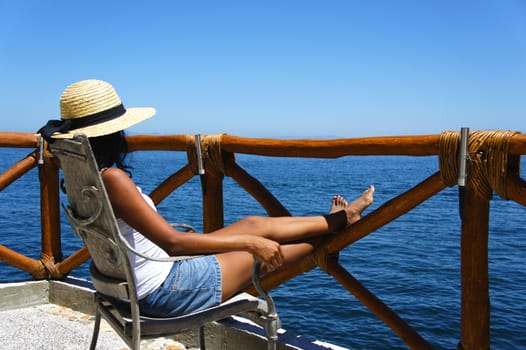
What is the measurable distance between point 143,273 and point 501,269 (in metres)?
11.8

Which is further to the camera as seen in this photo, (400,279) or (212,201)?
(400,279)

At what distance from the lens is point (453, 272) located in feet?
39.8

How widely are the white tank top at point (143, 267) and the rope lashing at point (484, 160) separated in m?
1.18

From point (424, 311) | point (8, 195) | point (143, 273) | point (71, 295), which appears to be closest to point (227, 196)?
point (8, 195)

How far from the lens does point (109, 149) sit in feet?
7.18

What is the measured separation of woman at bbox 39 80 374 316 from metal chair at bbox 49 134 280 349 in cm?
6

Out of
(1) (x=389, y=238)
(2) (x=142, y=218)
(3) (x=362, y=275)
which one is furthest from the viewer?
(1) (x=389, y=238)

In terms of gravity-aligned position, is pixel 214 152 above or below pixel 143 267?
above

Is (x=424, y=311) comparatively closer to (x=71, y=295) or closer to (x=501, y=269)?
(x=501, y=269)

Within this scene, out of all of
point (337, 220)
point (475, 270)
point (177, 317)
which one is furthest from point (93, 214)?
point (475, 270)

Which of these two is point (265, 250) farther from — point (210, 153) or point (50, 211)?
point (50, 211)

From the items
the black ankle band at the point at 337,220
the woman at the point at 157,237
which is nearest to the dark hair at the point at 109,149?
the woman at the point at 157,237

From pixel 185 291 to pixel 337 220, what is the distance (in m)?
0.82

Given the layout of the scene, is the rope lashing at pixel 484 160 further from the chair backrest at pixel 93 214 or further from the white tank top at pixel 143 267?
the chair backrest at pixel 93 214
